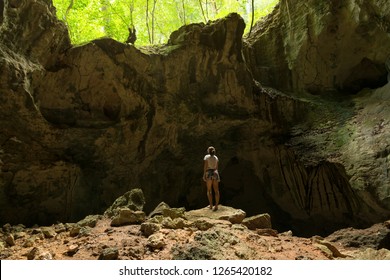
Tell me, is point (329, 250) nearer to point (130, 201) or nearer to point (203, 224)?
point (203, 224)

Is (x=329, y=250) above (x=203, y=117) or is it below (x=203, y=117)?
below

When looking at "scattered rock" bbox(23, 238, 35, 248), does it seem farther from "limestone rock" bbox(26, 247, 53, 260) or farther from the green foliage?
the green foliage

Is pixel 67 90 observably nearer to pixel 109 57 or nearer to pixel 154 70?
pixel 109 57

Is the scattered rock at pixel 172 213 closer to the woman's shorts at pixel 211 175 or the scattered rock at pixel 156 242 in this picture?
the woman's shorts at pixel 211 175

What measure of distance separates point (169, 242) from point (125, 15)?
14.6m

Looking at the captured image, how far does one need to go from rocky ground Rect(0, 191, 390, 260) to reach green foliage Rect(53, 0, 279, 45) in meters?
9.50

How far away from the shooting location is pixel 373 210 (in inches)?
364

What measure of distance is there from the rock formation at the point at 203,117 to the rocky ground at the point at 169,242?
8.07 ft

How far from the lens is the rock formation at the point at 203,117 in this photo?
27.5 ft

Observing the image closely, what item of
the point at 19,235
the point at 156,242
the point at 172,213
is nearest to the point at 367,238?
the point at 172,213

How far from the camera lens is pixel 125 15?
16.5 metres

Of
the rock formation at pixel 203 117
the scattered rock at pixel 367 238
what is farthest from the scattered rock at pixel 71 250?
the scattered rock at pixel 367 238

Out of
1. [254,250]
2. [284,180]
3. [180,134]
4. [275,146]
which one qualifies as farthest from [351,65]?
[254,250]

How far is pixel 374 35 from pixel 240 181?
700cm
